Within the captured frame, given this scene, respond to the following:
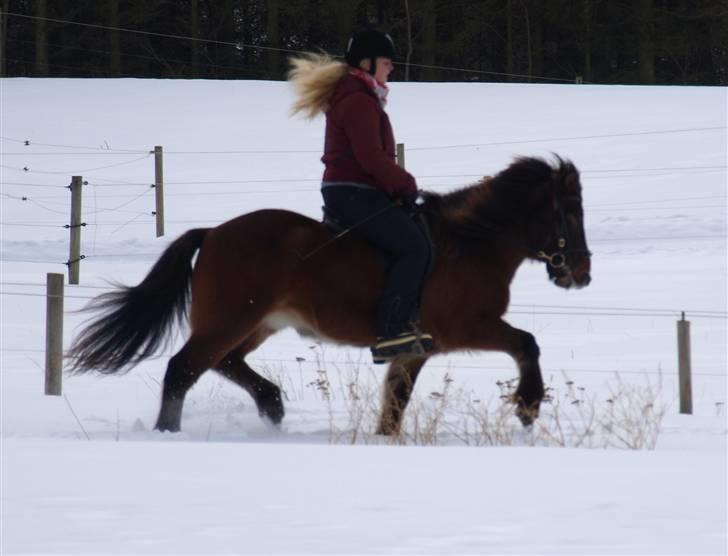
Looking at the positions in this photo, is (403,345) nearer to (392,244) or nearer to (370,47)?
(392,244)

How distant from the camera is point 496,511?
12.5 feet

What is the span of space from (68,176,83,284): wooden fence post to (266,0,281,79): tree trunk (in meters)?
23.8

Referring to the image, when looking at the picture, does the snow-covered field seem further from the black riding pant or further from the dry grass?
the black riding pant

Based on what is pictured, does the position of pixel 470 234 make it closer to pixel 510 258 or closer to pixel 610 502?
pixel 510 258

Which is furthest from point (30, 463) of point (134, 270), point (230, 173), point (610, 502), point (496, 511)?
point (230, 173)

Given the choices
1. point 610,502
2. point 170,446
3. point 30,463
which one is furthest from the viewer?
point 170,446

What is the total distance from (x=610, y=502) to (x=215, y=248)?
3.58 m

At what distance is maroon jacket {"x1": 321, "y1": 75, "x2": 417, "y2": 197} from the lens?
676cm

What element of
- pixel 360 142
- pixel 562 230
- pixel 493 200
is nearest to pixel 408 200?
pixel 360 142

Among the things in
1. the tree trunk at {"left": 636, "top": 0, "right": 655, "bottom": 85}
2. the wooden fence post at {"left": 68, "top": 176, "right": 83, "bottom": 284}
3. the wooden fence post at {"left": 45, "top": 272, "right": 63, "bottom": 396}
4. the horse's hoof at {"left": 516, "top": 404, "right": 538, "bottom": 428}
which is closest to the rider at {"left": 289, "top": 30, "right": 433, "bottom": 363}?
the horse's hoof at {"left": 516, "top": 404, "right": 538, "bottom": 428}

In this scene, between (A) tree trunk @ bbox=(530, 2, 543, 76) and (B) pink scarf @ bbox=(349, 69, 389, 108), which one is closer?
(B) pink scarf @ bbox=(349, 69, 389, 108)

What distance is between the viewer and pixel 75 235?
1553 cm

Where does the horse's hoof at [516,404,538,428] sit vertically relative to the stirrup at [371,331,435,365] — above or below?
below

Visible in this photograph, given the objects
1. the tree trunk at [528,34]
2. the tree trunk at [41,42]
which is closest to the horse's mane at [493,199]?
the tree trunk at [41,42]
